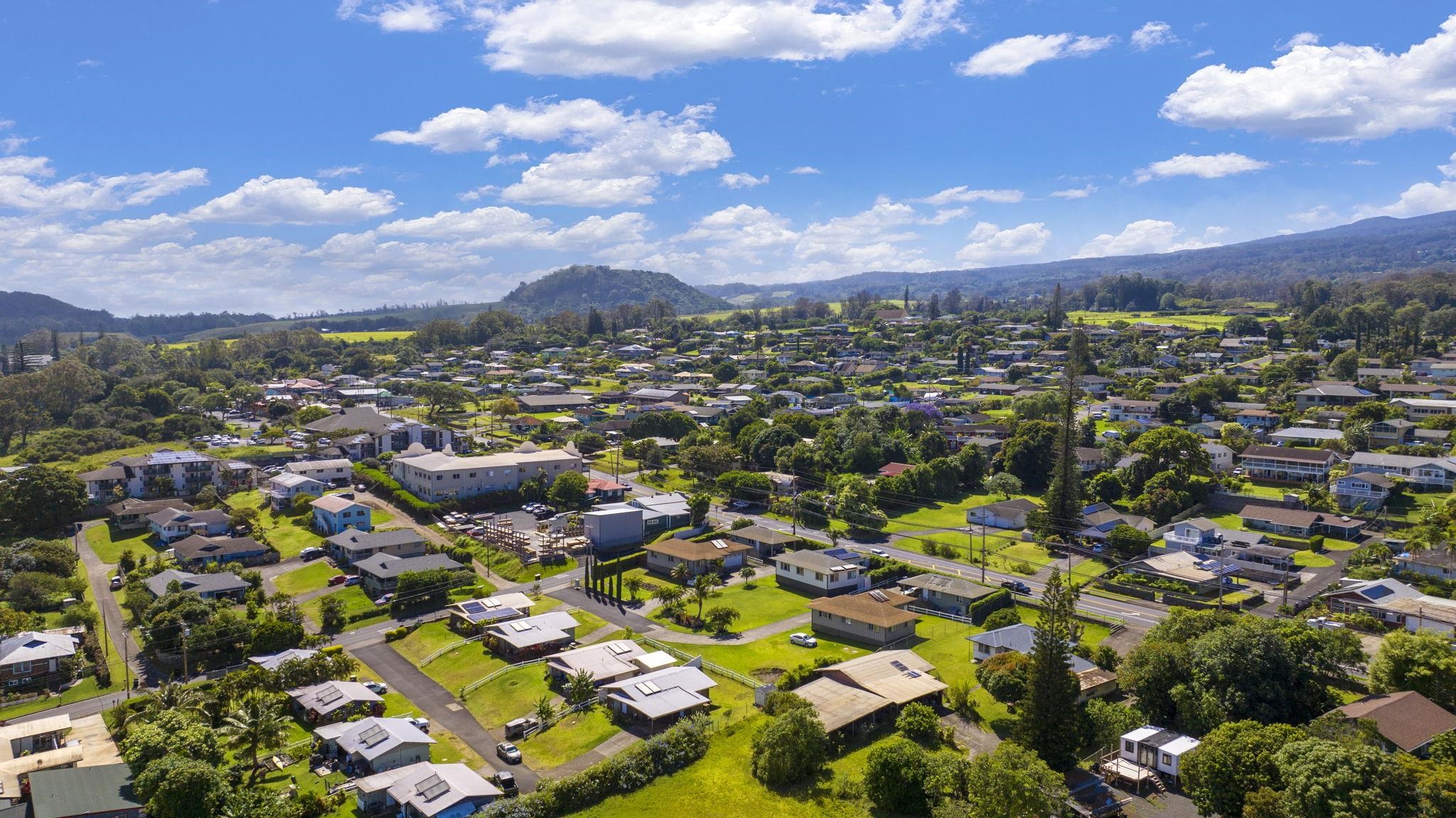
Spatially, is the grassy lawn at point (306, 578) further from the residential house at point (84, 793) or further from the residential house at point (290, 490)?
the residential house at point (84, 793)

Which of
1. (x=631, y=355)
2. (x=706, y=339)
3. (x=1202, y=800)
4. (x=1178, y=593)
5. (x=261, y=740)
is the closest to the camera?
(x=1202, y=800)

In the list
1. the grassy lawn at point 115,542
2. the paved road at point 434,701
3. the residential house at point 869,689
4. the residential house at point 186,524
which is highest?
the residential house at point 186,524

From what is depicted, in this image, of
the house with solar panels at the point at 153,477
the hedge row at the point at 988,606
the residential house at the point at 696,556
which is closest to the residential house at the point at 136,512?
the house with solar panels at the point at 153,477

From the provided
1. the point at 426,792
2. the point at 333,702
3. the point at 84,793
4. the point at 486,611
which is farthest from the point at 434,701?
the point at 84,793

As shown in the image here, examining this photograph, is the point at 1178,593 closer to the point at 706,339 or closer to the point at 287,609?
the point at 287,609

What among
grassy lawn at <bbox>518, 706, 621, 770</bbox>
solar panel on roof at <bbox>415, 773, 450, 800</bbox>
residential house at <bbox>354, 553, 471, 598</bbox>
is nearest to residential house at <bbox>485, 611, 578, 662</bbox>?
grassy lawn at <bbox>518, 706, 621, 770</bbox>

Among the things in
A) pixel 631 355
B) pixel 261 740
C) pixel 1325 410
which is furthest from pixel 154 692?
pixel 631 355
